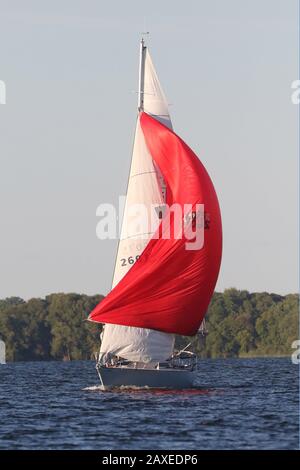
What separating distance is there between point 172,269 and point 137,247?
2.24 meters

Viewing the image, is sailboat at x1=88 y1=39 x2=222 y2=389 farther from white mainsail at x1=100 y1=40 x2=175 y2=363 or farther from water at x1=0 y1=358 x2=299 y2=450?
water at x1=0 y1=358 x2=299 y2=450

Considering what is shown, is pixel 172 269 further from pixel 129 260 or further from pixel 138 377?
pixel 138 377

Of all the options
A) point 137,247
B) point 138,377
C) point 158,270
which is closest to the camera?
point 158,270

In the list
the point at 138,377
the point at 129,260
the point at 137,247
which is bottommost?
the point at 138,377

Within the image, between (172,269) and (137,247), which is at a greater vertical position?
(137,247)

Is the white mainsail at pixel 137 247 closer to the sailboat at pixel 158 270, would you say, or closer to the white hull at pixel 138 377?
the sailboat at pixel 158 270

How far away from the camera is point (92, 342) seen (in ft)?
646

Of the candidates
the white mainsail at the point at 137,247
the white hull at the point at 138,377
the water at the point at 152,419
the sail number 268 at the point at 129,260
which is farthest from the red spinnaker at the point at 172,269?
the water at the point at 152,419

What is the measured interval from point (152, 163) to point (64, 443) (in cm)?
2448

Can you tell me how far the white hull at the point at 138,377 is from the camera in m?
69.4

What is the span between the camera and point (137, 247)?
6988 cm

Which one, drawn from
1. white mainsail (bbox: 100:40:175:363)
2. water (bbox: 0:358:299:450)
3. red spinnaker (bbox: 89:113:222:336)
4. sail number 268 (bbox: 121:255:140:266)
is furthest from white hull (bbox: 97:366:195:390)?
sail number 268 (bbox: 121:255:140:266)

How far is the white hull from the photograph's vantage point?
69.4 meters

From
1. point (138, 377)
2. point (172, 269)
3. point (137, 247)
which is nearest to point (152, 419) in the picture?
point (138, 377)
